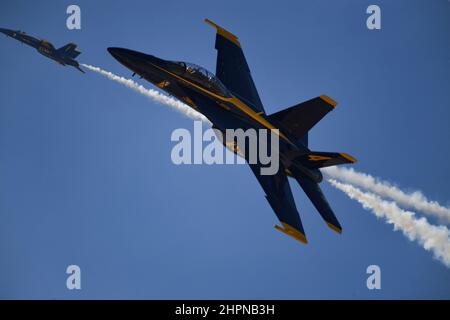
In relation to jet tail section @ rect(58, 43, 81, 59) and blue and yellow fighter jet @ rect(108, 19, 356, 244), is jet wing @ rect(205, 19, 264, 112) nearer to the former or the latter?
blue and yellow fighter jet @ rect(108, 19, 356, 244)

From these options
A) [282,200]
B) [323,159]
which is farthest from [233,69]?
[282,200]

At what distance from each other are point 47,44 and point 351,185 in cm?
3083

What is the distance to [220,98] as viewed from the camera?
29219mm

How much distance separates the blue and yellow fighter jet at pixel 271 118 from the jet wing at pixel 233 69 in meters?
1.68

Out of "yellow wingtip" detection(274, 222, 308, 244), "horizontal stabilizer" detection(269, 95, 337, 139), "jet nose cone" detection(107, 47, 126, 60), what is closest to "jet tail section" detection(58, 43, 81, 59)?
"jet nose cone" detection(107, 47, 126, 60)

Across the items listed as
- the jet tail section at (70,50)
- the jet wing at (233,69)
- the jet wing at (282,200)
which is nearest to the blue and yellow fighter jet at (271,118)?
the jet wing at (282,200)

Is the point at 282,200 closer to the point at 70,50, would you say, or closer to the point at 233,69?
the point at 233,69

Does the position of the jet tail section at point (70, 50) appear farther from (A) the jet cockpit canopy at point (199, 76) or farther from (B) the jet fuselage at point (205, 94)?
(A) the jet cockpit canopy at point (199, 76)

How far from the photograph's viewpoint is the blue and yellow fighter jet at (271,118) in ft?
93.7

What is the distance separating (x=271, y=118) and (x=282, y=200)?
4881 mm

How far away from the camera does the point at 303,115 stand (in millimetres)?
29969
